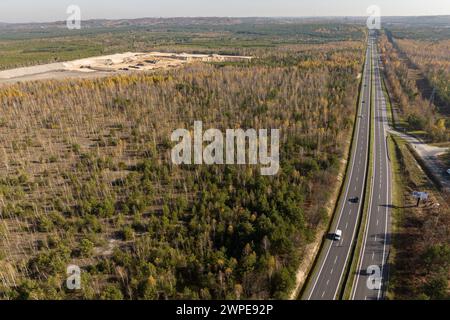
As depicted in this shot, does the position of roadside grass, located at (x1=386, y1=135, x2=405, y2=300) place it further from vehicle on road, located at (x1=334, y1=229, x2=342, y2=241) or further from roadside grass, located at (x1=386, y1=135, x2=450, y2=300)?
vehicle on road, located at (x1=334, y1=229, x2=342, y2=241)

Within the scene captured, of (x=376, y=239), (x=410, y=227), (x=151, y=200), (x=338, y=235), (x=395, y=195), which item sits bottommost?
(x=376, y=239)

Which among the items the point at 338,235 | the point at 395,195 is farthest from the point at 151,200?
the point at 395,195

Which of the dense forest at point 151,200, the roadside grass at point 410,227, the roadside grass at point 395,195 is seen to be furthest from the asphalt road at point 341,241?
the roadside grass at point 410,227

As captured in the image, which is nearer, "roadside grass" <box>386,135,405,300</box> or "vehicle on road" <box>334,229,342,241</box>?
"roadside grass" <box>386,135,405,300</box>

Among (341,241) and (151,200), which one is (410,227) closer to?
(341,241)

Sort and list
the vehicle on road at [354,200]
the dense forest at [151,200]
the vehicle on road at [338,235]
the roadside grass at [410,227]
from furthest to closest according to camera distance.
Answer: the vehicle on road at [354,200], the vehicle on road at [338,235], the roadside grass at [410,227], the dense forest at [151,200]

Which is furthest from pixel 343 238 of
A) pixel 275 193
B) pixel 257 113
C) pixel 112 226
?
pixel 257 113

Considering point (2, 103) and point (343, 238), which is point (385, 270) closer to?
point (343, 238)

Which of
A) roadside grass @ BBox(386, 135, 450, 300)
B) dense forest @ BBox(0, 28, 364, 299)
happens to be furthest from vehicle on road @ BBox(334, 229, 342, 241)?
roadside grass @ BBox(386, 135, 450, 300)

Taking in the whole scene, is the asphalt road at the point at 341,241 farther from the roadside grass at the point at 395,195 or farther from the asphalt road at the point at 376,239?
the roadside grass at the point at 395,195

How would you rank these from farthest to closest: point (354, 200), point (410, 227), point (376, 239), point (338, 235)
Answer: point (354, 200) < point (410, 227) < point (338, 235) < point (376, 239)
